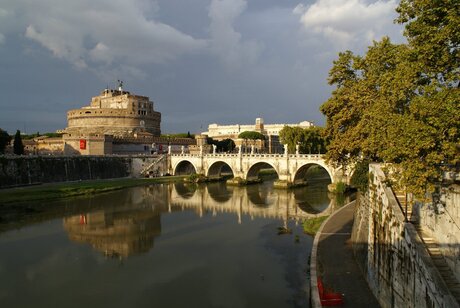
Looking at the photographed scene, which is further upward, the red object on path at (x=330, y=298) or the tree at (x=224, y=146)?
the tree at (x=224, y=146)

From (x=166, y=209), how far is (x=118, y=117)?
1708 inches

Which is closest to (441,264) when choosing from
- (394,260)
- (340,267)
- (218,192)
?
(394,260)

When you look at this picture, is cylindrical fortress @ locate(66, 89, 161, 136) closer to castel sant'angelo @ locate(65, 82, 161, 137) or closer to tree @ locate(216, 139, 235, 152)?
castel sant'angelo @ locate(65, 82, 161, 137)

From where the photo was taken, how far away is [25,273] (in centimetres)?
1622

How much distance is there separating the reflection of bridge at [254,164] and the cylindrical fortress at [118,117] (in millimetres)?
15434

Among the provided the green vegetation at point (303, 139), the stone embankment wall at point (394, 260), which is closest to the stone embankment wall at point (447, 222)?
the stone embankment wall at point (394, 260)

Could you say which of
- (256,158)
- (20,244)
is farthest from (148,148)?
(20,244)

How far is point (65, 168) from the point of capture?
150ft

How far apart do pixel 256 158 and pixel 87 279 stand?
33.5 metres

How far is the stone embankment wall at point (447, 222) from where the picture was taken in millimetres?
7797

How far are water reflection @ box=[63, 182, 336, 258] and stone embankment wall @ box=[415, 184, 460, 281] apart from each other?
14417 millimetres

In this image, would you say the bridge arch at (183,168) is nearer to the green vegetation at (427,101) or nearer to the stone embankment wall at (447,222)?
the green vegetation at (427,101)

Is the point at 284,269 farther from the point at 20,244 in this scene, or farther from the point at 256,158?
the point at 256,158

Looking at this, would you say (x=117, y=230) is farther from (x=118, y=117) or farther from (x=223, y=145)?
(x=223, y=145)
